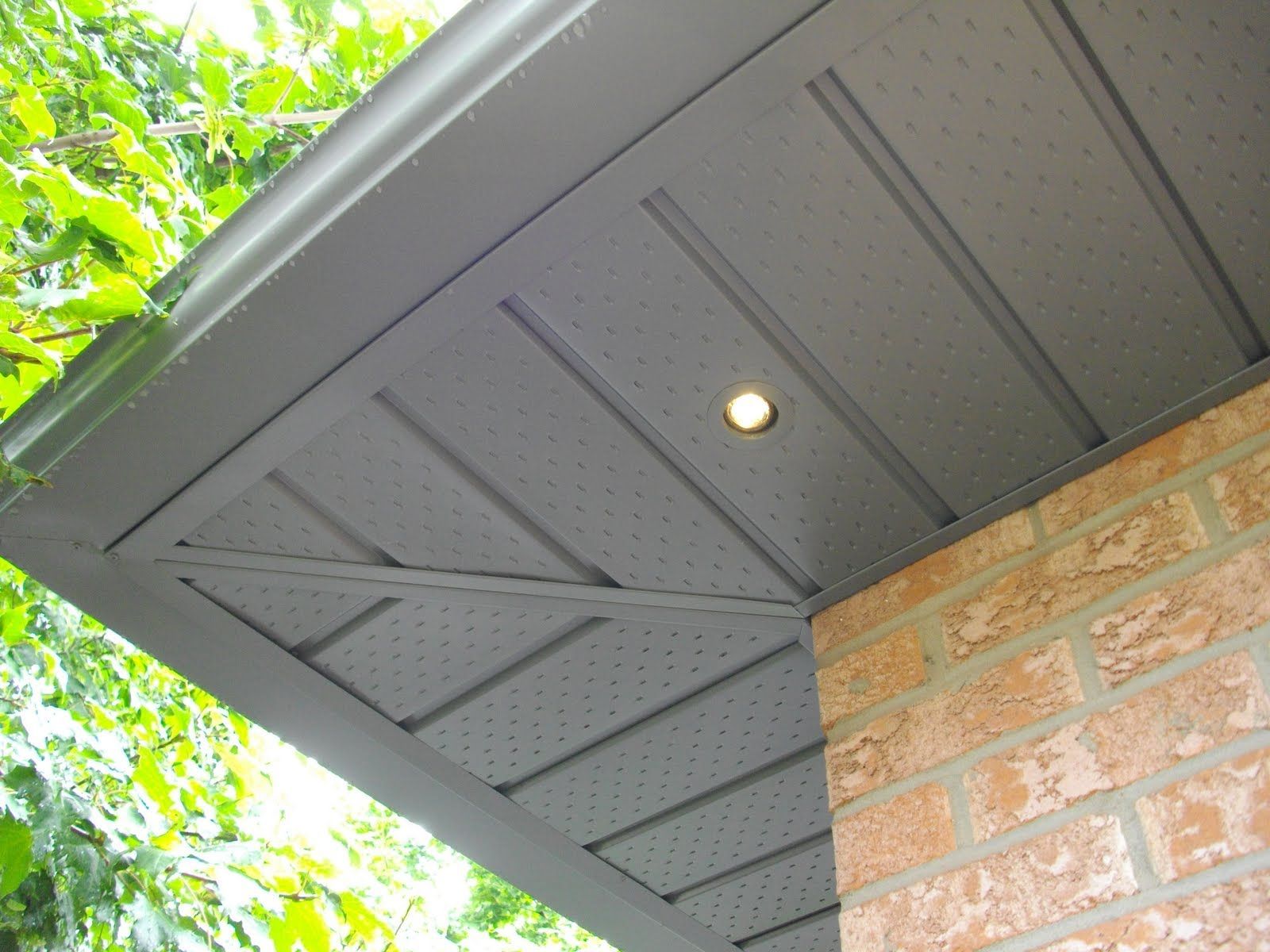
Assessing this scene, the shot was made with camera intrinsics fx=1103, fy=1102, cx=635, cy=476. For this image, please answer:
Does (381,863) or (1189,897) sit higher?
(381,863)

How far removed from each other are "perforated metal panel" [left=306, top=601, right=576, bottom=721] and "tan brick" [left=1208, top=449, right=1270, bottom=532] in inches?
39.0

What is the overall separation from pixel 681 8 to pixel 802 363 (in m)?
0.50

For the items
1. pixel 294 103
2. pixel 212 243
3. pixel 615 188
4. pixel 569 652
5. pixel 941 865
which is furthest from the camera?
pixel 294 103

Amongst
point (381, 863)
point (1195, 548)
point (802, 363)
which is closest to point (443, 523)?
point (802, 363)

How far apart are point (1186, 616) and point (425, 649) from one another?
3.84 ft

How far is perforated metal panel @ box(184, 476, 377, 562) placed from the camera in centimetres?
166

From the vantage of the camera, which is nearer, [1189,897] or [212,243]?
[1189,897]

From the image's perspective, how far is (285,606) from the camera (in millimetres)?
A: 1805

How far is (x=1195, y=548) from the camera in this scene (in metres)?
1.44

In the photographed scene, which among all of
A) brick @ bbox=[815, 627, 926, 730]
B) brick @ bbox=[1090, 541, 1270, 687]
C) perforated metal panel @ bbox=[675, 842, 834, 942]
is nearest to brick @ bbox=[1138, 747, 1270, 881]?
brick @ bbox=[1090, 541, 1270, 687]

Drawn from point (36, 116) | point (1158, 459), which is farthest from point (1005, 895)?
point (36, 116)

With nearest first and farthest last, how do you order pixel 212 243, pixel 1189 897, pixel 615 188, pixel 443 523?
pixel 1189 897 → pixel 615 188 → pixel 212 243 → pixel 443 523

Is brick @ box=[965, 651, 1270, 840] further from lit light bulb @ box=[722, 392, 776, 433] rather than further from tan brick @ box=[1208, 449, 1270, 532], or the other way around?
lit light bulb @ box=[722, 392, 776, 433]

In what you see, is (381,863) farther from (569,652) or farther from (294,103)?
(569,652)
